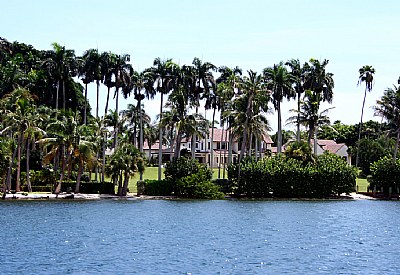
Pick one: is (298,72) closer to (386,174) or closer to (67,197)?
(386,174)

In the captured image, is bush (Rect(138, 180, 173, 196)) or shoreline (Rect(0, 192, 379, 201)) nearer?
shoreline (Rect(0, 192, 379, 201))

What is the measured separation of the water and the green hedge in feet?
41.1

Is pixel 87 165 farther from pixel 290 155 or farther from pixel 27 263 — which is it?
pixel 27 263

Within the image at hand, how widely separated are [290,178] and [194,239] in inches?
1716

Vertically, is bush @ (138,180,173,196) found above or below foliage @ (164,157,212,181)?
below

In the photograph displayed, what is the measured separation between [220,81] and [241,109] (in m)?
17.3

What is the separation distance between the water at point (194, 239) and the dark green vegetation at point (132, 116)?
355 inches

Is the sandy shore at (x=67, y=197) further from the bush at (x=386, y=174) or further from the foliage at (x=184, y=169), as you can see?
the bush at (x=386, y=174)

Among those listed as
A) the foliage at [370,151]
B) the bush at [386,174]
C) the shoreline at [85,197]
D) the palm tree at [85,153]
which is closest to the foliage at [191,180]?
the shoreline at [85,197]

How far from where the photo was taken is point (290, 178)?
89.5 metres

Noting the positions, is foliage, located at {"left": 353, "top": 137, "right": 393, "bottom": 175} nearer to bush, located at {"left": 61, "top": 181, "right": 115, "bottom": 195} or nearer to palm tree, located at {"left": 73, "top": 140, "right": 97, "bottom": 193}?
bush, located at {"left": 61, "top": 181, "right": 115, "bottom": 195}

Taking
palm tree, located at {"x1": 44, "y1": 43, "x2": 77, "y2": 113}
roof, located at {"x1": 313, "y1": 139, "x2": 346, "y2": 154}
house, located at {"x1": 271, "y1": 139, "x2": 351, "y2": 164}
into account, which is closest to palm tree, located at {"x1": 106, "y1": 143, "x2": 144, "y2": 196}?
palm tree, located at {"x1": 44, "y1": 43, "x2": 77, "y2": 113}

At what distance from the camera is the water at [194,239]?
121 ft

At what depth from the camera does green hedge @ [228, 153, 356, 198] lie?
8876 centimetres
